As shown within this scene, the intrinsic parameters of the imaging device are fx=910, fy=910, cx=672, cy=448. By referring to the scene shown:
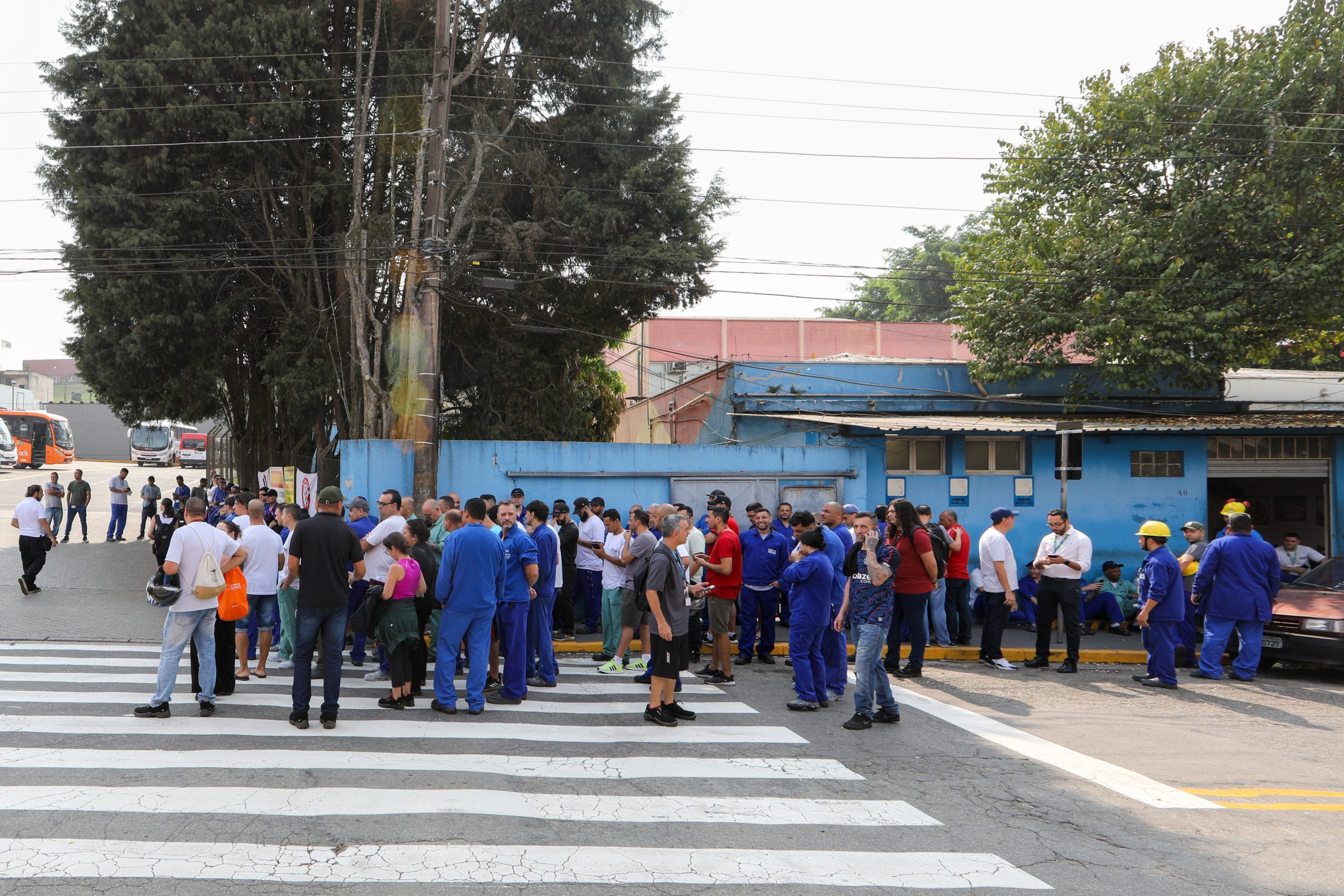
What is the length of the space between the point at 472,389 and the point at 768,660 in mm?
11345

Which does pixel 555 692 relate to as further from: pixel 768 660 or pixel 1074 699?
pixel 1074 699

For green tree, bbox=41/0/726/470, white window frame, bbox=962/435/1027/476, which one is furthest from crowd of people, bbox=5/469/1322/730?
green tree, bbox=41/0/726/470

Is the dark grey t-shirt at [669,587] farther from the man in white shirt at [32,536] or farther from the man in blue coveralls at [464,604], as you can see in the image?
the man in white shirt at [32,536]

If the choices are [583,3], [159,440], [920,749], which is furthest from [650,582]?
[159,440]

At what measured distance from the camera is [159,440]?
55031 mm

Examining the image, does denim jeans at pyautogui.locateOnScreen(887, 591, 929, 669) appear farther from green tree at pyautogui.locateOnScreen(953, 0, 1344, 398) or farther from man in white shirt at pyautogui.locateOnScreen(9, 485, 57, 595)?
man in white shirt at pyautogui.locateOnScreen(9, 485, 57, 595)

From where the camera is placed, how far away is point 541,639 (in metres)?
9.30

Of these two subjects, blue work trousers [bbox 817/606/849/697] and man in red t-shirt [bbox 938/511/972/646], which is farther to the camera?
man in red t-shirt [bbox 938/511/972/646]

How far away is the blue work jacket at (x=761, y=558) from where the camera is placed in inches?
426

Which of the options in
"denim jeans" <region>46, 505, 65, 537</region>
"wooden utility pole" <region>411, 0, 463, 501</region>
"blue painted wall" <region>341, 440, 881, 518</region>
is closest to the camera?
"wooden utility pole" <region>411, 0, 463, 501</region>

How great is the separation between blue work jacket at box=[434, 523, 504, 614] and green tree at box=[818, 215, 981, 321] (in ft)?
145

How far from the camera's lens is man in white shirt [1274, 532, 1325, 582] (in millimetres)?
13984

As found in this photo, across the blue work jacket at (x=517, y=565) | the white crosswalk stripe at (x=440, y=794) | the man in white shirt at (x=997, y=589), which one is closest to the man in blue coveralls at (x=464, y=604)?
the white crosswalk stripe at (x=440, y=794)

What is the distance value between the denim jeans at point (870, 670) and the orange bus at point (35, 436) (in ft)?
168
